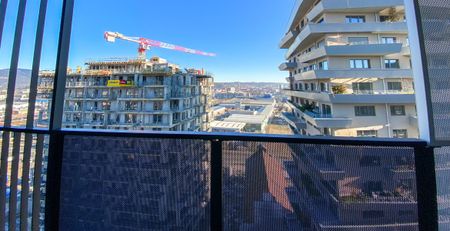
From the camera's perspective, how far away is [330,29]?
4.08 m

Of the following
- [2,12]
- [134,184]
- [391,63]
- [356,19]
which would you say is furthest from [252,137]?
[356,19]

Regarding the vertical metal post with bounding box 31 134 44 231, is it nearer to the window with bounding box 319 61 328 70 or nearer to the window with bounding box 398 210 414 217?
the window with bounding box 398 210 414 217

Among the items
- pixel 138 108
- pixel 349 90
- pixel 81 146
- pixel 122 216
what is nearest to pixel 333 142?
pixel 122 216

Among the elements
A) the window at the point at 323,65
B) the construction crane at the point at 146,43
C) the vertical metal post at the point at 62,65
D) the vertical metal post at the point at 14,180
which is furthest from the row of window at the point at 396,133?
the construction crane at the point at 146,43

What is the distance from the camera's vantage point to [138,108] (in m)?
2.17

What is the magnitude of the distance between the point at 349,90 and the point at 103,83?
12.5 ft

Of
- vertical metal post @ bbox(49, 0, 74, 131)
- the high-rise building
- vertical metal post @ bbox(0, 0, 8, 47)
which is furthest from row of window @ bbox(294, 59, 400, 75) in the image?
vertical metal post @ bbox(0, 0, 8, 47)

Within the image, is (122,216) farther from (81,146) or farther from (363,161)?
(363,161)

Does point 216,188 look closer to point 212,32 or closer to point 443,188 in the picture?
point 443,188

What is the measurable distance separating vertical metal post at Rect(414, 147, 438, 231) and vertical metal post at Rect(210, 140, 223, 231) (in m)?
0.68

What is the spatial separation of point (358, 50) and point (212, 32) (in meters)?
2.69

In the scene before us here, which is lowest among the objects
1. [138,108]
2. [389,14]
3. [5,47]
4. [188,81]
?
[138,108]

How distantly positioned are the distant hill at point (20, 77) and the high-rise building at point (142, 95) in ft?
1.44

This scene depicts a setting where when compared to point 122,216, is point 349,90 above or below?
above
